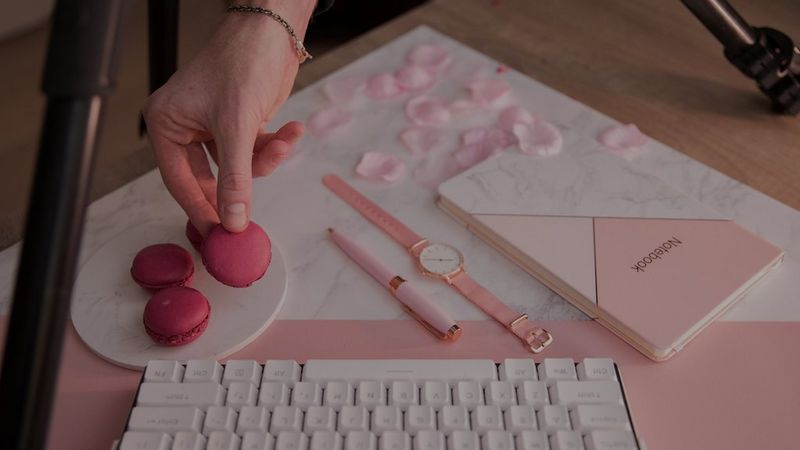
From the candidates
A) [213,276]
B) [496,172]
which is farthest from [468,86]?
[213,276]

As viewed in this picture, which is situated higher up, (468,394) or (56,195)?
(56,195)

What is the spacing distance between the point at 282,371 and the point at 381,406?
0.25ft

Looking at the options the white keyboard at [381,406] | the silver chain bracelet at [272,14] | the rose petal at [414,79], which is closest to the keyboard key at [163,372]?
the white keyboard at [381,406]

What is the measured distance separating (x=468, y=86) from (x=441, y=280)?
0.95ft

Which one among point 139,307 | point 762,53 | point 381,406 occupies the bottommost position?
point 139,307

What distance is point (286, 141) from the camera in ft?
2.09

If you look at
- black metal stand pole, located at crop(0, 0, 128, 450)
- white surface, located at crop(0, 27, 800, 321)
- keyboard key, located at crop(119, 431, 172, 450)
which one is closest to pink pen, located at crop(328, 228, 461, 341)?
white surface, located at crop(0, 27, 800, 321)

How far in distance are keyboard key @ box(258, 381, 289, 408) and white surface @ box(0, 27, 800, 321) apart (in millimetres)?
99

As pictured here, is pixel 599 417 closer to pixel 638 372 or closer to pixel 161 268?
pixel 638 372

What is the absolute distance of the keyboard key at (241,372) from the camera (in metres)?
0.52

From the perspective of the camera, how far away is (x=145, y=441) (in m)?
0.49

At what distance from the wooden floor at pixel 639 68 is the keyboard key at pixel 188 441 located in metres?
0.31

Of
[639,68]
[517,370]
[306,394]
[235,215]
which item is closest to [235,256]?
[235,215]

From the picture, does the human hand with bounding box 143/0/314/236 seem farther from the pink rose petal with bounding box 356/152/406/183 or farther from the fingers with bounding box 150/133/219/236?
the pink rose petal with bounding box 356/152/406/183
